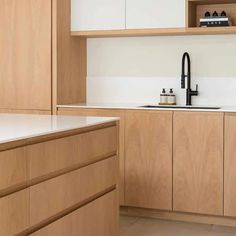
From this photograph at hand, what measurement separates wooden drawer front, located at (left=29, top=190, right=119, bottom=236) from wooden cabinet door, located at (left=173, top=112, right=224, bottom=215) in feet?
3.27

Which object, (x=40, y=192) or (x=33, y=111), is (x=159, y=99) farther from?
(x=40, y=192)

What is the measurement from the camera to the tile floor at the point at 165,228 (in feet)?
12.9

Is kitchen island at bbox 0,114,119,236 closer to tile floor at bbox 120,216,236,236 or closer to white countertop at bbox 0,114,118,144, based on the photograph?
white countertop at bbox 0,114,118,144

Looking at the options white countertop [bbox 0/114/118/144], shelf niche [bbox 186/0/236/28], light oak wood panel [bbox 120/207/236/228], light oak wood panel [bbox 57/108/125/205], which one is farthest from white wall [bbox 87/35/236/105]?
white countertop [bbox 0/114/118/144]

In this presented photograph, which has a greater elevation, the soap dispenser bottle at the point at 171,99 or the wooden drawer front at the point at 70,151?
the soap dispenser bottle at the point at 171,99

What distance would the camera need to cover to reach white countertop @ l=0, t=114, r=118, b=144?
2.37 metres

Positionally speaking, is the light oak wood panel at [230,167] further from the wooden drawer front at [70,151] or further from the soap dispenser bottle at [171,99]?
the wooden drawer front at [70,151]

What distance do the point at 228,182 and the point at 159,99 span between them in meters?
1.11

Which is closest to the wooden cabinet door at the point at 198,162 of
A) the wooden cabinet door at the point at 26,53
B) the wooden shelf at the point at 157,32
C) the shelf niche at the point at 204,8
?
the wooden shelf at the point at 157,32

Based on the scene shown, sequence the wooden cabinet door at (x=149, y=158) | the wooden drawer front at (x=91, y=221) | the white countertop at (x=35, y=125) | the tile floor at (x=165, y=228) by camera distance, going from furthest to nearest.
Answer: the wooden cabinet door at (x=149, y=158) < the tile floor at (x=165, y=228) < the wooden drawer front at (x=91, y=221) < the white countertop at (x=35, y=125)

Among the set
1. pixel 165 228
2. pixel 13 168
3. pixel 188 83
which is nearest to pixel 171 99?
pixel 188 83

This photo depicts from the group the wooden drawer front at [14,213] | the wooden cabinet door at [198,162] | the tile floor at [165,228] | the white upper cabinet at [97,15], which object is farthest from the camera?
the white upper cabinet at [97,15]

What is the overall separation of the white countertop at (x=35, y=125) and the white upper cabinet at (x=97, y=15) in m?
1.57

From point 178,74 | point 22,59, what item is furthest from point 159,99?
point 22,59
